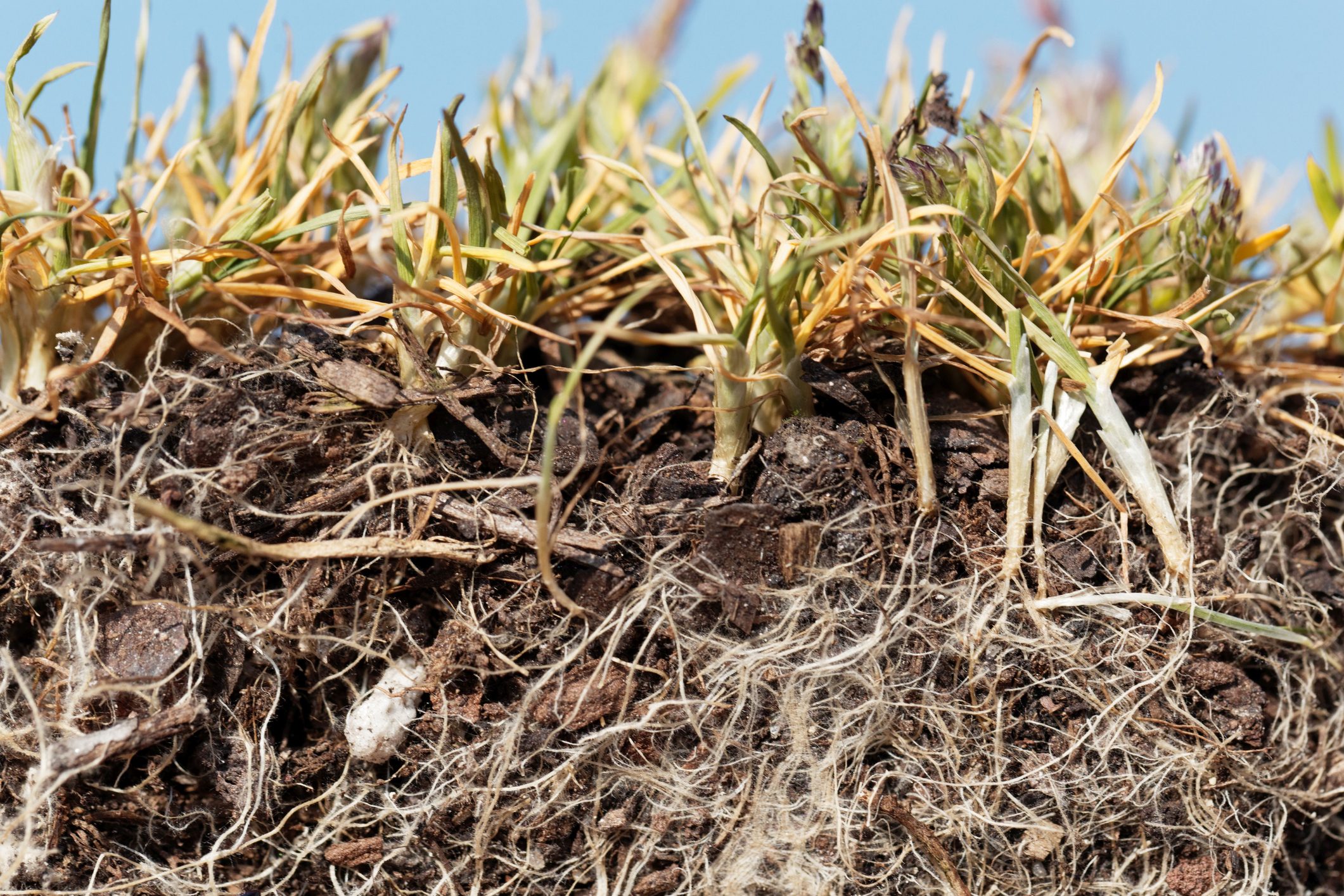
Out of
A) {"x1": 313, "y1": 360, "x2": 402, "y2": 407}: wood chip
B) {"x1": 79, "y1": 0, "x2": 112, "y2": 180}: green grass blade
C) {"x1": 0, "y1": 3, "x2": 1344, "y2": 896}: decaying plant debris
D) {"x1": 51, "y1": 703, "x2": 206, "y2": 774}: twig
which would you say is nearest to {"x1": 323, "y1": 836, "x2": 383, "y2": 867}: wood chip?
{"x1": 0, "y1": 3, "x2": 1344, "y2": 896}: decaying plant debris

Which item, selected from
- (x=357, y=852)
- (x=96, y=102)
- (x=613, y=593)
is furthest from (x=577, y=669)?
(x=96, y=102)

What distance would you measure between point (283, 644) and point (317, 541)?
8cm

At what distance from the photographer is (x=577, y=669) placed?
63 centimetres

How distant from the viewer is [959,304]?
0.71 meters

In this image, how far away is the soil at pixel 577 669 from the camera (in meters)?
0.62

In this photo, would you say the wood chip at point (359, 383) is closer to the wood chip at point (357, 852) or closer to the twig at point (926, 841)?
the wood chip at point (357, 852)

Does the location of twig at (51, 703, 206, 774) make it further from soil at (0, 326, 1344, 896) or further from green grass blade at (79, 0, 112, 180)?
green grass blade at (79, 0, 112, 180)

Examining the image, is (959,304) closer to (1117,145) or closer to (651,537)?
(651,537)

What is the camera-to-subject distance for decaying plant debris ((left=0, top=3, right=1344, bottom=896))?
625 millimetres

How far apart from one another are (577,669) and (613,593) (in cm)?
6

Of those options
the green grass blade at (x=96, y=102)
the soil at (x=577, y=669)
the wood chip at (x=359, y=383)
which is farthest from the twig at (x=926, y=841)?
the green grass blade at (x=96, y=102)

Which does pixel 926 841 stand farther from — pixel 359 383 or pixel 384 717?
pixel 359 383

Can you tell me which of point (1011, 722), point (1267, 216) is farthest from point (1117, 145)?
point (1011, 722)

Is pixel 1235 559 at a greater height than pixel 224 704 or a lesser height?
greater
